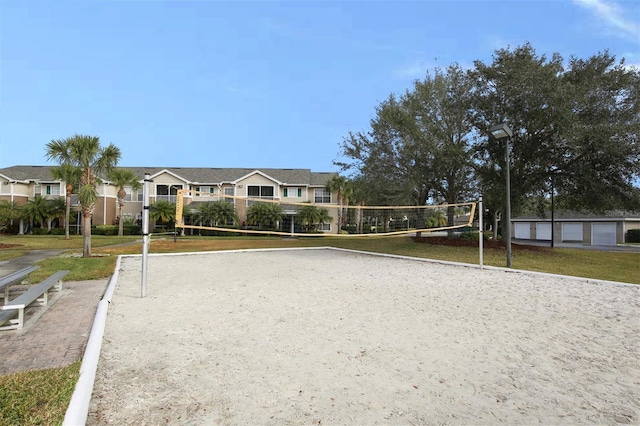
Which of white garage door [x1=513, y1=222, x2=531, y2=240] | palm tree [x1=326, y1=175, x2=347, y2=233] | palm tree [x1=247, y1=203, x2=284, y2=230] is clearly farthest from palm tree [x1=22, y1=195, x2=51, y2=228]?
white garage door [x1=513, y1=222, x2=531, y2=240]

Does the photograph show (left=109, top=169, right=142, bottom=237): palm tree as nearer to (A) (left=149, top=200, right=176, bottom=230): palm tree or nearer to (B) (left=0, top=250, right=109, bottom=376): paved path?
(A) (left=149, top=200, right=176, bottom=230): palm tree

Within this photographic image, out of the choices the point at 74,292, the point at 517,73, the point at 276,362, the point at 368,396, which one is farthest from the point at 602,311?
the point at 517,73

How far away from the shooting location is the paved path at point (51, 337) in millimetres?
3943

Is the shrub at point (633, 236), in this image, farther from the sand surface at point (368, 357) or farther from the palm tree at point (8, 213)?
the palm tree at point (8, 213)

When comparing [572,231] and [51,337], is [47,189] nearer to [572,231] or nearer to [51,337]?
[51,337]

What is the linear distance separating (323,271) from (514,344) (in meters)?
7.43

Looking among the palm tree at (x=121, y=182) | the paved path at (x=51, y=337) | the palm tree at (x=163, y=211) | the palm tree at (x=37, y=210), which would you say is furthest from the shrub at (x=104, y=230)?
the paved path at (x=51, y=337)

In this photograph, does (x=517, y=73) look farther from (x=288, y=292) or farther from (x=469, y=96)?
(x=288, y=292)

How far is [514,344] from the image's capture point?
4746mm

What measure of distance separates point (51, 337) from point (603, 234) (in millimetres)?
41217

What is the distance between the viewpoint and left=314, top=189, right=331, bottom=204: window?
4475 centimetres

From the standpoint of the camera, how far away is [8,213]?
35875 mm

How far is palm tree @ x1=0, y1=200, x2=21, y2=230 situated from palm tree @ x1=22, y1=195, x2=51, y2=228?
86 centimetres

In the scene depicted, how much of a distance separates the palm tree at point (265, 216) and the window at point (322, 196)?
6661 mm
